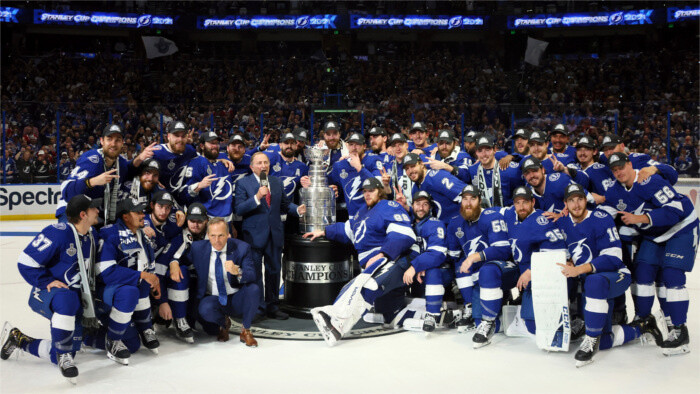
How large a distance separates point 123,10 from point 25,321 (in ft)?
68.0

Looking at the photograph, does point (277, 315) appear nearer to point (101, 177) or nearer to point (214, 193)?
point (214, 193)

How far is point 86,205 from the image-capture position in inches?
199

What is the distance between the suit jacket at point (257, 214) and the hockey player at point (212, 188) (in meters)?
0.11

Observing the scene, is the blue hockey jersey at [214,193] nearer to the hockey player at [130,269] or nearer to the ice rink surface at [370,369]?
the hockey player at [130,269]

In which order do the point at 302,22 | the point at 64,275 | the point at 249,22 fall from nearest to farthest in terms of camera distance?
the point at 64,275, the point at 302,22, the point at 249,22

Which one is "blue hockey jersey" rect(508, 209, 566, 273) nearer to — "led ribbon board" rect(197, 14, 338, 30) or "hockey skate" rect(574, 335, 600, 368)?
"hockey skate" rect(574, 335, 600, 368)

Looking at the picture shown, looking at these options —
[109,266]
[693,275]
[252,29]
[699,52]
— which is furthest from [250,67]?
[109,266]

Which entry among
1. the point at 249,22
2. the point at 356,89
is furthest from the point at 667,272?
the point at 249,22

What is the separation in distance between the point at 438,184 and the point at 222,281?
2.19 m

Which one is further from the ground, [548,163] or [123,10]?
[123,10]

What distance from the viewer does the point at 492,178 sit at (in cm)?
669

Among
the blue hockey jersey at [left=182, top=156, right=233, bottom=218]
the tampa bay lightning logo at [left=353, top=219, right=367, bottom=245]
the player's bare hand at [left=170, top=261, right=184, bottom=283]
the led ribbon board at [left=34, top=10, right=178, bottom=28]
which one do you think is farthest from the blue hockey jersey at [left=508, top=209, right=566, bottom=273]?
the led ribbon board at [left=34, top=10, right=178, bottom=28]

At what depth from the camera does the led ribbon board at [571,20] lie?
24031 millimetres

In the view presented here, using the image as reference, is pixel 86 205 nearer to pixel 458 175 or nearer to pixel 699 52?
pixel 458 175
